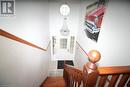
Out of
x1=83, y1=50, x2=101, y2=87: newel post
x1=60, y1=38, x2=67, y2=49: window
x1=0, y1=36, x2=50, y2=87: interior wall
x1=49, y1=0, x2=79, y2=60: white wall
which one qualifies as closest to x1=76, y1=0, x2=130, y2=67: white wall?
x1=83, y1=50, x2=101, y2=87: newel post

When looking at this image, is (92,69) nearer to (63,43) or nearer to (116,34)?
(116,34)

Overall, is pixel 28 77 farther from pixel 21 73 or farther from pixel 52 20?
pixel 52 20

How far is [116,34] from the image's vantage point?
1.67 meters

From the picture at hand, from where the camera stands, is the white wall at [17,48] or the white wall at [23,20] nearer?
the white wall at [17,48]

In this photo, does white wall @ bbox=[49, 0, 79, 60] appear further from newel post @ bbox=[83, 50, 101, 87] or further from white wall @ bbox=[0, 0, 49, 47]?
newel post @ bbox=[83, 50, 101, 87]

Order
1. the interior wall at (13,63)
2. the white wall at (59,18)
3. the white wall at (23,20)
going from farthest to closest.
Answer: the white wall at (59,18) < the white wall at (23,20) < the interior wall at (13,63)

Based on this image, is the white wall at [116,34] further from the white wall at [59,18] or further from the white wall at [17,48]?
the white wall at [59,18]

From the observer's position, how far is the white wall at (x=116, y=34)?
4.99 feet

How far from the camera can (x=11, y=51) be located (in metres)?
1.61

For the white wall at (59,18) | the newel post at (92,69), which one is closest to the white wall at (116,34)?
the newel post at (92,69)

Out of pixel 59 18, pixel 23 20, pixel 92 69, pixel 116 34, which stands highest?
pixel 59 18

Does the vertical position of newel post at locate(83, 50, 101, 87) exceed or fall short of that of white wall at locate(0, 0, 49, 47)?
it falls short

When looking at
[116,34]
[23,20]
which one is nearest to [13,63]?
[23,20]

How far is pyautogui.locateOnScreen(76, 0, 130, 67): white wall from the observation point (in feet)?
4.99
